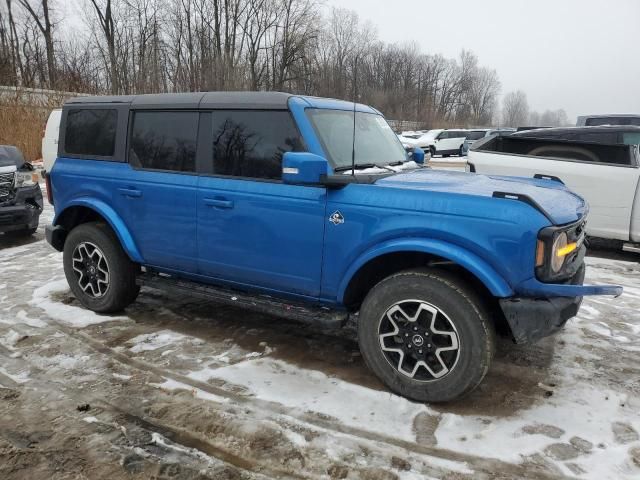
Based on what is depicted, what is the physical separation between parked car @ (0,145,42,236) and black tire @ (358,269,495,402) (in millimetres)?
6938

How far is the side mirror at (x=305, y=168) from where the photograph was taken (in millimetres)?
3371

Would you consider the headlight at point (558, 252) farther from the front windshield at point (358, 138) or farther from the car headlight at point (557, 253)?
the front windshield at point (358, 138)

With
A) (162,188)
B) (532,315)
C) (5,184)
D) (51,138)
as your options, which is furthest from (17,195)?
(532,315)

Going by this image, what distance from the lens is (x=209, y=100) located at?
4242 millimetres

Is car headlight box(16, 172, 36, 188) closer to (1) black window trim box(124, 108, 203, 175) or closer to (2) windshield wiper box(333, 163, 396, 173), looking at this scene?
(1) black window trim box(124, 108, 203, 175)

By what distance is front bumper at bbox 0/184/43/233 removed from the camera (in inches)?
314

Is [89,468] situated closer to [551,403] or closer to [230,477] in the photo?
[230,477]

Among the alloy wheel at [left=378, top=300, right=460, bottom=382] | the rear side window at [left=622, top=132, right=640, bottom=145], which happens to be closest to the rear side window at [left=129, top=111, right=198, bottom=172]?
the alloy wheel at [left=378, top=300, right=460, bottom=382]

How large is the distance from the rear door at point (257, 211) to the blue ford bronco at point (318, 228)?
0.01 metres

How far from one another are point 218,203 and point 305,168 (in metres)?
0.98

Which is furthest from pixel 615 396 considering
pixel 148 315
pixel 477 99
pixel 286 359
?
pixel 477 99

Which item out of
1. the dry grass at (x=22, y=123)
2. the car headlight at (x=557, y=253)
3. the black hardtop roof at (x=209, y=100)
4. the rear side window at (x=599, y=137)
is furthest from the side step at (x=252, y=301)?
the dry grass at (x=22, y=123)

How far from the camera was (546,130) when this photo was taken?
832 centimetres

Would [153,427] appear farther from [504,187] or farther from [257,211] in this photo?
[504,187]
